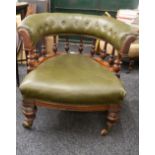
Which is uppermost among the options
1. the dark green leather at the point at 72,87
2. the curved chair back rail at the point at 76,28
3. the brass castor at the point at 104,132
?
the curved chair back rail at the point at 76,28

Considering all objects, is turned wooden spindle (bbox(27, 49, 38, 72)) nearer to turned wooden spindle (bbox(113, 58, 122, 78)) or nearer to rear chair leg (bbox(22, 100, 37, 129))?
rear chair leg (bbox(22, 100, 37, 129))

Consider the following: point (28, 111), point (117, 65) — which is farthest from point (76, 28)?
point (28, 111)

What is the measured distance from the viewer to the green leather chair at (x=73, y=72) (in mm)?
1212

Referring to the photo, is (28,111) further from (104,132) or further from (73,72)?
(104,132)

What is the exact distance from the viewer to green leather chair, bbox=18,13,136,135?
1.21 m

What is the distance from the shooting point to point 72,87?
120cm

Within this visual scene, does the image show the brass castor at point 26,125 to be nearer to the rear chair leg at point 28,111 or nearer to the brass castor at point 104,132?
the rear chair leg at point 28,111

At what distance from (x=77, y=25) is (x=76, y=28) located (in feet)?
0.07

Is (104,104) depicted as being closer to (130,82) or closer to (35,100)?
(35,100)

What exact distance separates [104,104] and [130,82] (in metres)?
1.07

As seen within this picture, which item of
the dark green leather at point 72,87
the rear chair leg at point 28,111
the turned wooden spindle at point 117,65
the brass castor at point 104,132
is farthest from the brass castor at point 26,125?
the turned wooden spindle at point 117,65

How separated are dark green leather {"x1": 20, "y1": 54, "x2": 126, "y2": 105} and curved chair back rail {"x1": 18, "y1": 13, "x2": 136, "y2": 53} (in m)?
0.20

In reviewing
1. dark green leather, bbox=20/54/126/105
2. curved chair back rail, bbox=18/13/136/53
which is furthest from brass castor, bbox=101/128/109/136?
curved chair back rail, bbox=18/13/136/53
